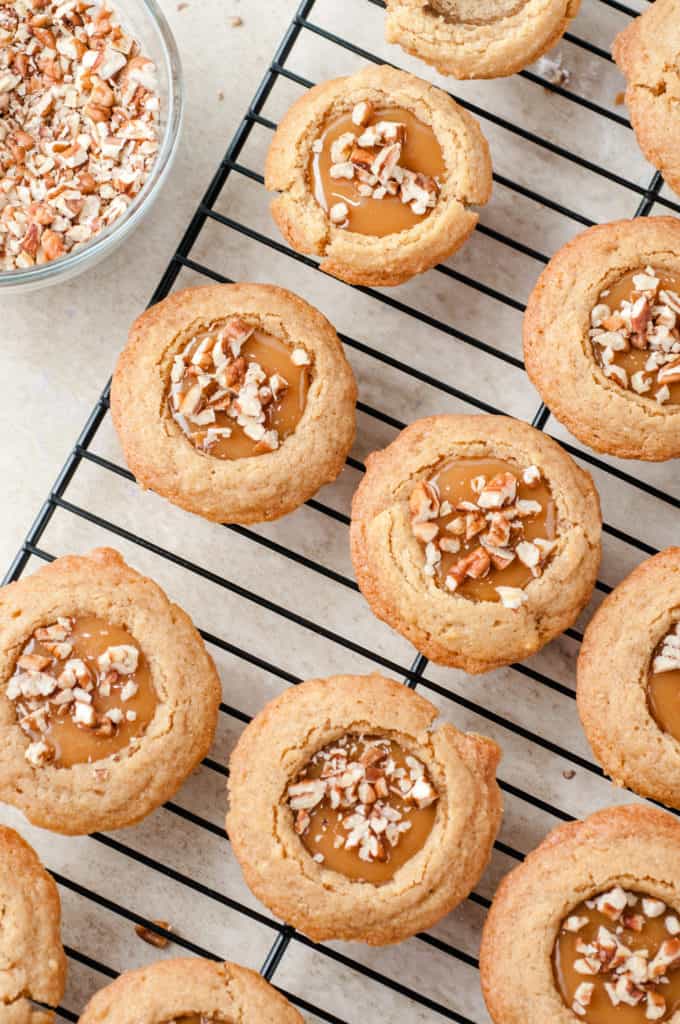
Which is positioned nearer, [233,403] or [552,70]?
[233,403]

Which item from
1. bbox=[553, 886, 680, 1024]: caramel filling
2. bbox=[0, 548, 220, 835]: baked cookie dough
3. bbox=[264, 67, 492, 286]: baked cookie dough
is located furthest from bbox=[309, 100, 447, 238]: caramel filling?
bbox=[553, 886, 680, 1024]: caramel filling

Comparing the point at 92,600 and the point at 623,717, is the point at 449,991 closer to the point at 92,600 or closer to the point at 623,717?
the point at 623,717

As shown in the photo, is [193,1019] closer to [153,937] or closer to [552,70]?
[153,937]

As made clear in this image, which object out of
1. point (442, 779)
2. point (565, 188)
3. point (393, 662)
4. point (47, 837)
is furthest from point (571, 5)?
point (47, 837)

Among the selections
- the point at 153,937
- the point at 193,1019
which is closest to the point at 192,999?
the point at 193,1019

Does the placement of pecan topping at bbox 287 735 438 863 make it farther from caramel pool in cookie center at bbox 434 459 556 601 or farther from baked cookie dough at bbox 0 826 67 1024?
baked cookie dough at bbox 0 826 67 1024

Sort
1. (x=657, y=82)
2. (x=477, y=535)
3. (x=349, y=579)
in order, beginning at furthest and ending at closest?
(x=349, y=579)
(x=657, y=82)
(x=477, y=535)
